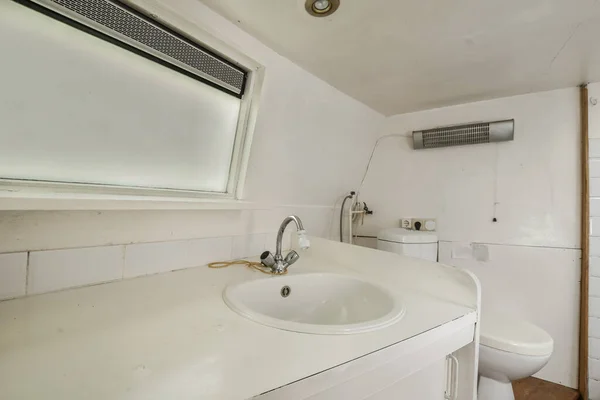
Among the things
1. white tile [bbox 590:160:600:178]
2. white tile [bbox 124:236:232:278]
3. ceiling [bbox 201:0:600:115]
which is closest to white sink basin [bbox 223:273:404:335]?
white tile [bbox 124:236:232:278]

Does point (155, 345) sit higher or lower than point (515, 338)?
higher

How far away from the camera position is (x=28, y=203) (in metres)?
0.75

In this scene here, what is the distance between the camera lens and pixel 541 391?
159cm

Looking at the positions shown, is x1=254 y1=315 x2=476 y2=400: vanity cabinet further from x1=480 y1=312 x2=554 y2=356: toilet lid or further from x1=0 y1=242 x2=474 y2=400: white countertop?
A: x1=480 y1=312 x2=554 y2=356: toilet lid

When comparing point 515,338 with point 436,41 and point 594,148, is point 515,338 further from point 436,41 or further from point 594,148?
point 436,41

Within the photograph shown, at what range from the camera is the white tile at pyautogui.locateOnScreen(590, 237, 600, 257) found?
1560mm

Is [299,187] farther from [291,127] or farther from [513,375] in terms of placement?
[513,375]

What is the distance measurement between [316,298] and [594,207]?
1.72 meters

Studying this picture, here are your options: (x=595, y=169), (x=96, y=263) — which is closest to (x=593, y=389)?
(x=595, y=169)

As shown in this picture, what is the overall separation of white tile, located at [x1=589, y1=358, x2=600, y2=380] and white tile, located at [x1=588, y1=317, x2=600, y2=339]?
0.14 m

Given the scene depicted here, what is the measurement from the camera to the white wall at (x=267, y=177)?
900mm

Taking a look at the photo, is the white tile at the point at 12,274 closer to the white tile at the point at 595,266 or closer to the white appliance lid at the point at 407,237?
the white appliance lid at the point at 407,237

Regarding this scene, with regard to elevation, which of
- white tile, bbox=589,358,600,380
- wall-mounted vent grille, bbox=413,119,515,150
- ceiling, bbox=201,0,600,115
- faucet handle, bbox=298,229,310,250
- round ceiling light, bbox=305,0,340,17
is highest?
ceiling, bbox=201,0,600,115

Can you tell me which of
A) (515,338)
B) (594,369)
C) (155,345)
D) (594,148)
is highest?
(594,148)
